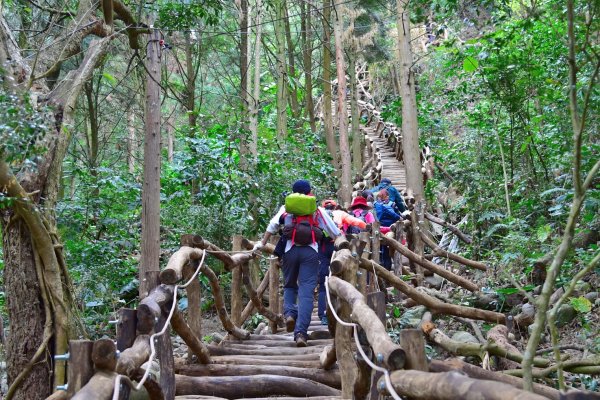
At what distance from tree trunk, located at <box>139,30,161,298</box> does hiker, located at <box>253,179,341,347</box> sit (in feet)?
5.39

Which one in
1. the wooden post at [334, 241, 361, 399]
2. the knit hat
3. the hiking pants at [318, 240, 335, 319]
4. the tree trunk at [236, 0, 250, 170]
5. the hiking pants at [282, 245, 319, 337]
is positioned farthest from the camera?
the tree trunk at [236, 0, 250, 170]

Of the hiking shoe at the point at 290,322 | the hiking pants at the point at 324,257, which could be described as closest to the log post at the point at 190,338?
the hiking shoe at the point at 290,322

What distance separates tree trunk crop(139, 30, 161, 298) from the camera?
26.2 ft

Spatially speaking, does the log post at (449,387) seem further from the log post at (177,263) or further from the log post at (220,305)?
the log post at (220,305)

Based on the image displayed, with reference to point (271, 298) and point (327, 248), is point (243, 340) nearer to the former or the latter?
point (327, 248)

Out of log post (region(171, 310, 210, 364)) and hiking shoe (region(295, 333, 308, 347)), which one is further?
hiking shoe (region(295, 333, 308, 347))

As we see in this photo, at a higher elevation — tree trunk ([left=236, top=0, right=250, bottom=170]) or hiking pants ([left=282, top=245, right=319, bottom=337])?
tree trunk ([left=236, top=0, right=250, bottom=170])

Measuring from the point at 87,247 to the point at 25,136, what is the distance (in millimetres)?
5552

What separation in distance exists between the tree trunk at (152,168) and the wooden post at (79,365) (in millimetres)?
5265

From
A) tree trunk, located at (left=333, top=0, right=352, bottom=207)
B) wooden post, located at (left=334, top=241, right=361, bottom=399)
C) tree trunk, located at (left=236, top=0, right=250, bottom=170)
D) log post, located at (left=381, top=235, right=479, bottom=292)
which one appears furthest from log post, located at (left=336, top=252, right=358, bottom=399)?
tree trunk, located at (left=333, top=0, right=352, bottom=207)

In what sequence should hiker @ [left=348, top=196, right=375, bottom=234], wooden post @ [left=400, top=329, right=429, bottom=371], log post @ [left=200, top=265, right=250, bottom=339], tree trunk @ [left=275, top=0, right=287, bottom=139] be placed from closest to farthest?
wooden post @ [left=400, top=329, right=429, bottom=371] → log post @ [left=200, top=265, right=250, bottom=339] → hiker @ [left=348, top=196, right=375, bottom=234] → tree trunk @ [left=275, top=0, right=287, bottom=139]

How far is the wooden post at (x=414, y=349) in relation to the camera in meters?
3.03

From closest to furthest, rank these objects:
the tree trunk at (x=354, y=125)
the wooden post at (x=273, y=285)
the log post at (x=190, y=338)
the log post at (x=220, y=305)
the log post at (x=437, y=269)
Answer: the log post at (x=190, y=338) → the log post at (x=220, y=305) → the wooden post at (x=273, y=285) → the log post at (x=437, y=269) → the tree trunk at (x=354, y=125)

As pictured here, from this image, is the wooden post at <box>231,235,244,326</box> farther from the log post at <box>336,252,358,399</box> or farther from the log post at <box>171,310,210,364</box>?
the log post at <box>336,252,358,399</box>
